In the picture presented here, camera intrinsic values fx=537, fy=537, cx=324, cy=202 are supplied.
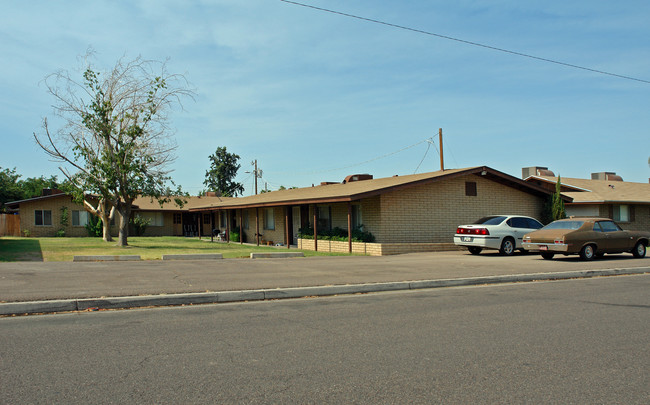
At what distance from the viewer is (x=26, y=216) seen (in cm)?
3925

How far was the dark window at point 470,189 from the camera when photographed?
978 inches

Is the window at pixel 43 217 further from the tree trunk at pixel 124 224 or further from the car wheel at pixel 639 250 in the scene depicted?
the car wheel at pixel 639 250

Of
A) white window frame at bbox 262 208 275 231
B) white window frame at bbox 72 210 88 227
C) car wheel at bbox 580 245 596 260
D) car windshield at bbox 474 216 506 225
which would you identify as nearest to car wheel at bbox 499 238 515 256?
car windshield at bbox 474 216 506 225

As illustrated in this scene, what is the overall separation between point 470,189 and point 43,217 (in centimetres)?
3139

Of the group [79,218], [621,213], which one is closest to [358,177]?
[621,213]

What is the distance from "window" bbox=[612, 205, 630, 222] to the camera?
30750 millimetres

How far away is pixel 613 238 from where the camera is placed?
18062 millimetres

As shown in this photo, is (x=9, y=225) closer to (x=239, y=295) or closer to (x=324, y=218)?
(x=324, y=218)

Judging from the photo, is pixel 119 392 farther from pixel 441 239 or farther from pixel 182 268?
pixel 441 239

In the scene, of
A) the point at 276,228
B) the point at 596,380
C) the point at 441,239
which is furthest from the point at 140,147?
the point at 596,380

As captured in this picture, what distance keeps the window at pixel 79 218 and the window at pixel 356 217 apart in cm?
2560

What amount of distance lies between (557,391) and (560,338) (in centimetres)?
218

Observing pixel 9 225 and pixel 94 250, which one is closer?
pixel 94 250

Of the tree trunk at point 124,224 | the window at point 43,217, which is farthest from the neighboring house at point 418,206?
the window at point 43,217
